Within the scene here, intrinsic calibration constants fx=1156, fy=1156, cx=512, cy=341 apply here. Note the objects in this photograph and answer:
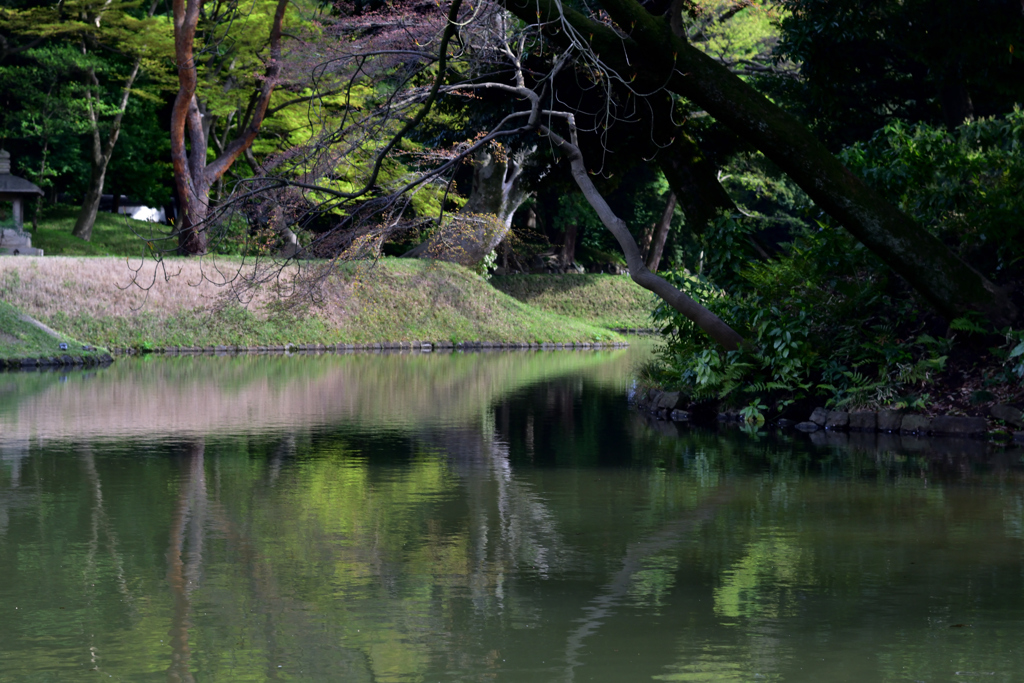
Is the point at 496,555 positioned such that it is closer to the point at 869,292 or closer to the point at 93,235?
the point at 869,292

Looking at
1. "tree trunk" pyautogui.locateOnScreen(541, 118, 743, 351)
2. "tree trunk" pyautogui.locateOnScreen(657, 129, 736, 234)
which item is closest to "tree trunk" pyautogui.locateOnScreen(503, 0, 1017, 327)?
"tree trunk" pyautogui.locateOnScreen(541, 118, 743, 351)

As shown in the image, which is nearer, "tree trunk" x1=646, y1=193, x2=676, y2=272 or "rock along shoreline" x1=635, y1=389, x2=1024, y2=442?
"rock along shoreline" x1=635, y1=389, x2=1024, y2=442

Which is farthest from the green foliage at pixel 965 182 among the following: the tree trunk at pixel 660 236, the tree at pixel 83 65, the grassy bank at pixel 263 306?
the tree trunk at pixel 660 236

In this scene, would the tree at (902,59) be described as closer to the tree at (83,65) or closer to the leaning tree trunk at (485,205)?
the leaning tree trunk at (485,205)

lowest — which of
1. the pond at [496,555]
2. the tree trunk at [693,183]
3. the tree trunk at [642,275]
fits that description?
the pond at [496,555]

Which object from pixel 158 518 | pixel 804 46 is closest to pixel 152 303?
pixel 804 46

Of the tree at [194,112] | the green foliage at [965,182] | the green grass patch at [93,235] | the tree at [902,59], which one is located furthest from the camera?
the green grass patch at [93,235]

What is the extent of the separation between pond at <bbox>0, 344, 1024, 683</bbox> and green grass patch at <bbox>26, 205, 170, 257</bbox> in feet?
91.1

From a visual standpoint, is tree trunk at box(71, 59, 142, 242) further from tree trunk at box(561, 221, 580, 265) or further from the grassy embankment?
tree trunk at box(561, 221, 580, 265)

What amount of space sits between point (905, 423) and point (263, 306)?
64.3 ft

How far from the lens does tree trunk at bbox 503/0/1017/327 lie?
496 inches

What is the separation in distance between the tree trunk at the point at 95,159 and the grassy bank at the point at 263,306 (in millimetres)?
13034

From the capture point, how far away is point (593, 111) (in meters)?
18.4

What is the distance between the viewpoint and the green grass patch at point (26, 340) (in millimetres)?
22406
